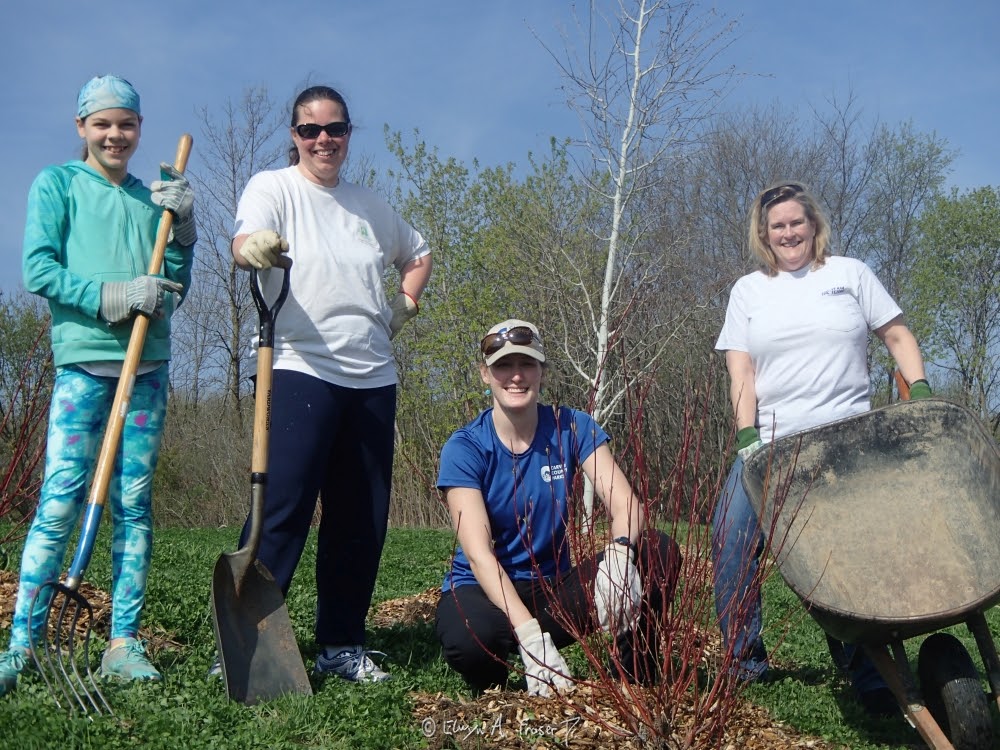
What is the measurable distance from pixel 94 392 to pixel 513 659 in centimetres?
177

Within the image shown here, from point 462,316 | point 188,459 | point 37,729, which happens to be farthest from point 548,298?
point 37,729

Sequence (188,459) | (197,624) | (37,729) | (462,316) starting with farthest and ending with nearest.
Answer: (188,459)
(462,316)
(197,624)
(37,729)

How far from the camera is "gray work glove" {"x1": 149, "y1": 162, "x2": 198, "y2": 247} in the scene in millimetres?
3182

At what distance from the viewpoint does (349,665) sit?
11.2 ft

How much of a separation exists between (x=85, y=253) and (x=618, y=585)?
6.58 feet

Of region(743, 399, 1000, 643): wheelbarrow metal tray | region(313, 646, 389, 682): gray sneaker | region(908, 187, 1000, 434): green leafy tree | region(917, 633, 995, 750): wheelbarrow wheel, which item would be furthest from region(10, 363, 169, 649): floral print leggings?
region(908, 187, 1000, 434): green leafy tree

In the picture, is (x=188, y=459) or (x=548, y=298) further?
(x=188, y=459)

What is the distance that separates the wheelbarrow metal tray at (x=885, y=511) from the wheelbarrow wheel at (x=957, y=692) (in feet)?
0.57

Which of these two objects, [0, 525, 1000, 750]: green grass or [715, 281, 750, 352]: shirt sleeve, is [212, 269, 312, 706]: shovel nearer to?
[0, 525, 1000, 750]: green grass

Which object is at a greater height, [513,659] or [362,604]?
[362,604]

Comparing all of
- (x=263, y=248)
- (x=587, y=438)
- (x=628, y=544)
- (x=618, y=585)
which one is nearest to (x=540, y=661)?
(x=618, y=585)

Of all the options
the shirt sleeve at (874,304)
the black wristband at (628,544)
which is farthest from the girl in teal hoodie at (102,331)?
the shirt sleeve at (874,304)

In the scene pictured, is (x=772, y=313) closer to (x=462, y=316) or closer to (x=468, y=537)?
(x=468, y=537)

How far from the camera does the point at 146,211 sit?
130 inches
